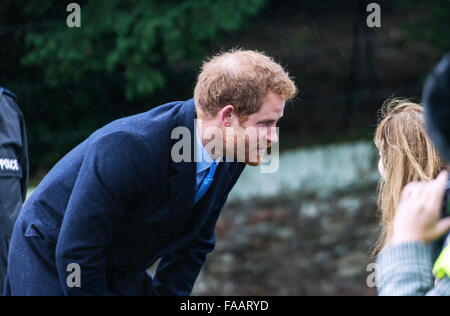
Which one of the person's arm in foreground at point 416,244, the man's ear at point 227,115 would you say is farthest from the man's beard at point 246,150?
the person's arm in foreground at point 416,244

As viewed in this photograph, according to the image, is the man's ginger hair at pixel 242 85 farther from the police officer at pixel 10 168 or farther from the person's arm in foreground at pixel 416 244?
the police officer at pixel 10 168

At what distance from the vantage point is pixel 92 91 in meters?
7.97

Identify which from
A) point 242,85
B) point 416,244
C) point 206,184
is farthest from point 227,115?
point 416,244

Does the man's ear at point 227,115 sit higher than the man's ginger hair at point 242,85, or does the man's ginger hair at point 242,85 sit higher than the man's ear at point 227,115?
the man's ginger hair at point 242,85

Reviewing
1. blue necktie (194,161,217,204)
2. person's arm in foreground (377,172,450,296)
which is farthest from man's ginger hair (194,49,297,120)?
person's arm in foreground (377,172,450,296)

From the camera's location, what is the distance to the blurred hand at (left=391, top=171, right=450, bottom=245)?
1.95 m

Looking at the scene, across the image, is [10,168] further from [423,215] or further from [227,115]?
[423,215]

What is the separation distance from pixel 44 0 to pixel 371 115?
4.17 metres

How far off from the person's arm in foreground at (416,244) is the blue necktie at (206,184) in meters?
1.13

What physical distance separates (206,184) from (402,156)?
852 millimetres

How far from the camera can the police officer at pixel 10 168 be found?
3428 millimetres

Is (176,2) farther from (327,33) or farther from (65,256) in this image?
(65,256)
